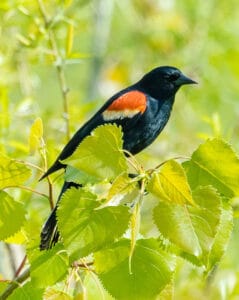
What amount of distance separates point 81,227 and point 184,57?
188 inches

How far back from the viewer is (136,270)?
Result: 212 centimetres

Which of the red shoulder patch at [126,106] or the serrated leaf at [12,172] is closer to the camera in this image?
the serrated leaf at [12,172]

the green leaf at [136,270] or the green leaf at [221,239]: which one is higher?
the green leaf at [221,239]

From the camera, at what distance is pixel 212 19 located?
6910 mm

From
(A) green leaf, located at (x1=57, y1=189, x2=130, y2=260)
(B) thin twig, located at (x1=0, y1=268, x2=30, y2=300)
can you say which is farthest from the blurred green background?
(A) green leaf, located at (x1=57, y1=189, x2=130, y2=260)

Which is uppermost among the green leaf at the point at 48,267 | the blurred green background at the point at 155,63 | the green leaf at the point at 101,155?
the green leaf at the point at 101,155

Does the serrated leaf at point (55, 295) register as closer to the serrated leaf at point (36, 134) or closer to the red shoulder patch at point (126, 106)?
the serrated leaf at point (36, 134)

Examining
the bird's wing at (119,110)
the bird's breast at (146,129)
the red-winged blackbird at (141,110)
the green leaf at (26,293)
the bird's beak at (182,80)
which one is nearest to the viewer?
the green leaf at (26,293)

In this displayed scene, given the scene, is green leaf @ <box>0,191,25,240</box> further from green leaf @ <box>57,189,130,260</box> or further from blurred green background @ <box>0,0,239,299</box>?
blurred green background @ <box>0,0,239,299</box>

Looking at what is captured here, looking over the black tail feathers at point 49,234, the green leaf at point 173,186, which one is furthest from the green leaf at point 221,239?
the black tail feathers at point 49,234

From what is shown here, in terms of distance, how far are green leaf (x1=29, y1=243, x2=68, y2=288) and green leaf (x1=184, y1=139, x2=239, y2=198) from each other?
38 cm

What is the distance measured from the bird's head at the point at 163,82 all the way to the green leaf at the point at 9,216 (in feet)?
4.73

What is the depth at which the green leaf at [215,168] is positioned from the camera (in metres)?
2.11

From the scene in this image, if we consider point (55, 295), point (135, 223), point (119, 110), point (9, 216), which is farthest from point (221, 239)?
point (119, 110)
